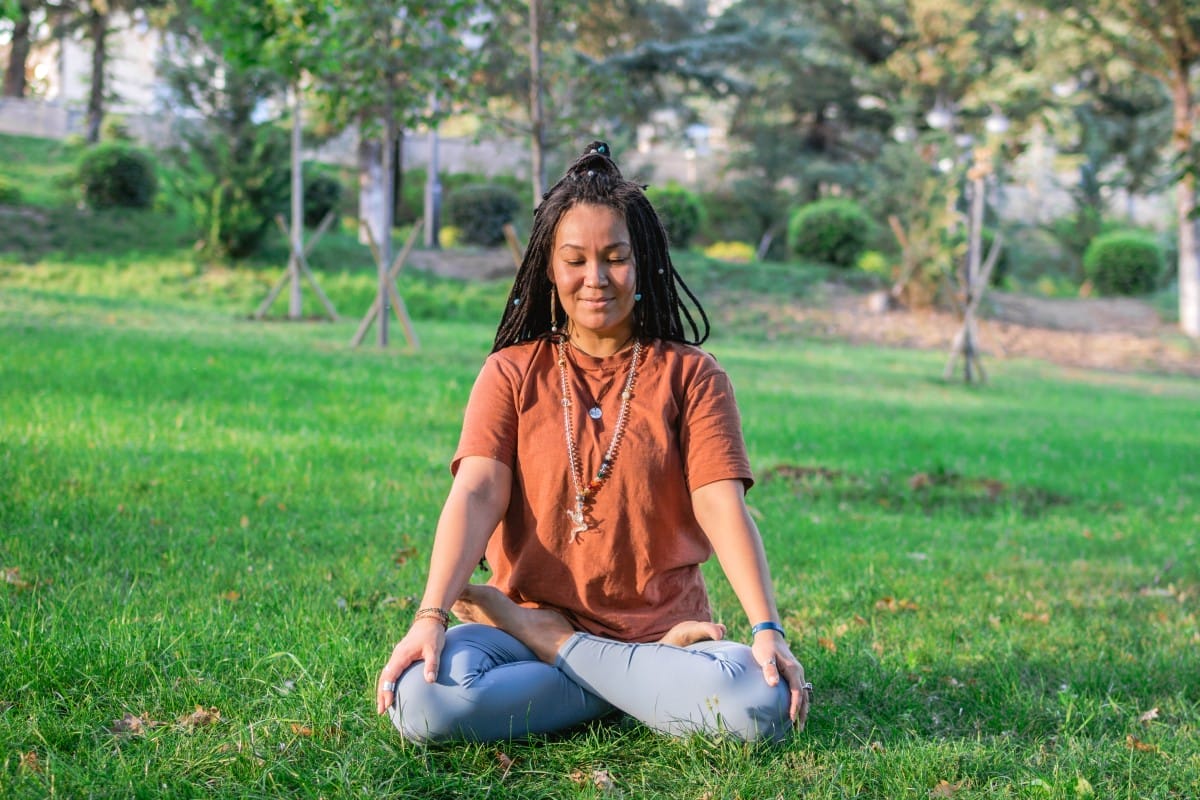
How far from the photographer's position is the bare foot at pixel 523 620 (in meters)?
3.26

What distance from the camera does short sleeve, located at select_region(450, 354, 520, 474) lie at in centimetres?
331

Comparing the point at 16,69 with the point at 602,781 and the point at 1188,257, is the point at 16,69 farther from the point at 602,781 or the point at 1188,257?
the point at 602,781

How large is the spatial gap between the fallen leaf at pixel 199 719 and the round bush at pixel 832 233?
25.4m

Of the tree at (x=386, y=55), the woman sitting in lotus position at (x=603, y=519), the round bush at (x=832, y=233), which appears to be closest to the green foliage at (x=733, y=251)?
the round bush at (x=832, y=233)

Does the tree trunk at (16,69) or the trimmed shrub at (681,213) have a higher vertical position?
the tree trunk at (16,69)

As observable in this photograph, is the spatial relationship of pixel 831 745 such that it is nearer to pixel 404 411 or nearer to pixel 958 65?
pixel 404 411

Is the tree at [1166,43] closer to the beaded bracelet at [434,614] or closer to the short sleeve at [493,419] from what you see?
the short sleeve at [493,419]

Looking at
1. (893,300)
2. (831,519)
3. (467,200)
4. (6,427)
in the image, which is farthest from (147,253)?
(831,519)

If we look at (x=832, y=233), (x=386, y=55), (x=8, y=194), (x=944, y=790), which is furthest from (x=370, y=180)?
(x=944, y=790)

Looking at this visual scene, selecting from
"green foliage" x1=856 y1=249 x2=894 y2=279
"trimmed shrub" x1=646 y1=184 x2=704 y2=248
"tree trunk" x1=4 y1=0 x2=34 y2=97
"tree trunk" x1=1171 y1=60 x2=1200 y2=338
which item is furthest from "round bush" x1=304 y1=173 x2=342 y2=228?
"tree trunk" x1=4 y1=0 x2=34 y2=97

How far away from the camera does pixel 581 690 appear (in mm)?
3236

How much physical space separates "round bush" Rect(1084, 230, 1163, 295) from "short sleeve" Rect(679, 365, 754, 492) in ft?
95.9

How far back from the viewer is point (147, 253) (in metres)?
22.2

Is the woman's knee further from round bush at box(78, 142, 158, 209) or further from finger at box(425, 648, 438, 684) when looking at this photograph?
round bush at box(78, 142, 158, 209)
